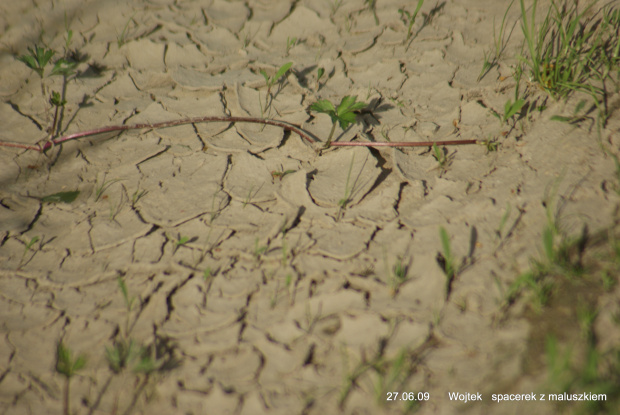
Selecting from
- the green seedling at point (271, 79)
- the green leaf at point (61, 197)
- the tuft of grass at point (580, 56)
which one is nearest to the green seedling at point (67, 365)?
the green leaf at point (61, 197)

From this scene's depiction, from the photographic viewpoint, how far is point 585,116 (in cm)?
171

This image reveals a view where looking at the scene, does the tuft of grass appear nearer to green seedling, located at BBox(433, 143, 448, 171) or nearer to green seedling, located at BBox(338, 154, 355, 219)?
green seedling, located at BBox(433, 143, 448, 171)

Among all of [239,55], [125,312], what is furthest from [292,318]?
[239,55]

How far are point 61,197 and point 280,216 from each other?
39.4 inches

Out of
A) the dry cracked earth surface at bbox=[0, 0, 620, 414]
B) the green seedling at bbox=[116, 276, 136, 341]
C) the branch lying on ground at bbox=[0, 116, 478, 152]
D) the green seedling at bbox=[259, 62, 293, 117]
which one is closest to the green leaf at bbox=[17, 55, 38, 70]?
the dry cracked earth surface at bbox=[0, 0, 620, 414]

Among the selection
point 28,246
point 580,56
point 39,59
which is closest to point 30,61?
point 39,59

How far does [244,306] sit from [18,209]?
3.91 ft

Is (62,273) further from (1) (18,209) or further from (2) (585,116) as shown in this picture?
(2) (585,116)

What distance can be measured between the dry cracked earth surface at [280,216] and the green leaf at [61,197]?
27 mm

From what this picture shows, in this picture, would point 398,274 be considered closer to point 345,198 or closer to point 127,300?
point 345,198

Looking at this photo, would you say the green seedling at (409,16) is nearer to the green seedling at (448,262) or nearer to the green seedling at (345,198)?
the green seedling at (345,198)

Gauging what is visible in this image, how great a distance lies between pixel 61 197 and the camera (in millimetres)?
1832

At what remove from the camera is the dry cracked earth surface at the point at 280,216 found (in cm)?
123

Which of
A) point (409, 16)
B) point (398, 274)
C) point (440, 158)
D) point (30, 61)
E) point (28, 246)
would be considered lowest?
point (398, 274)
